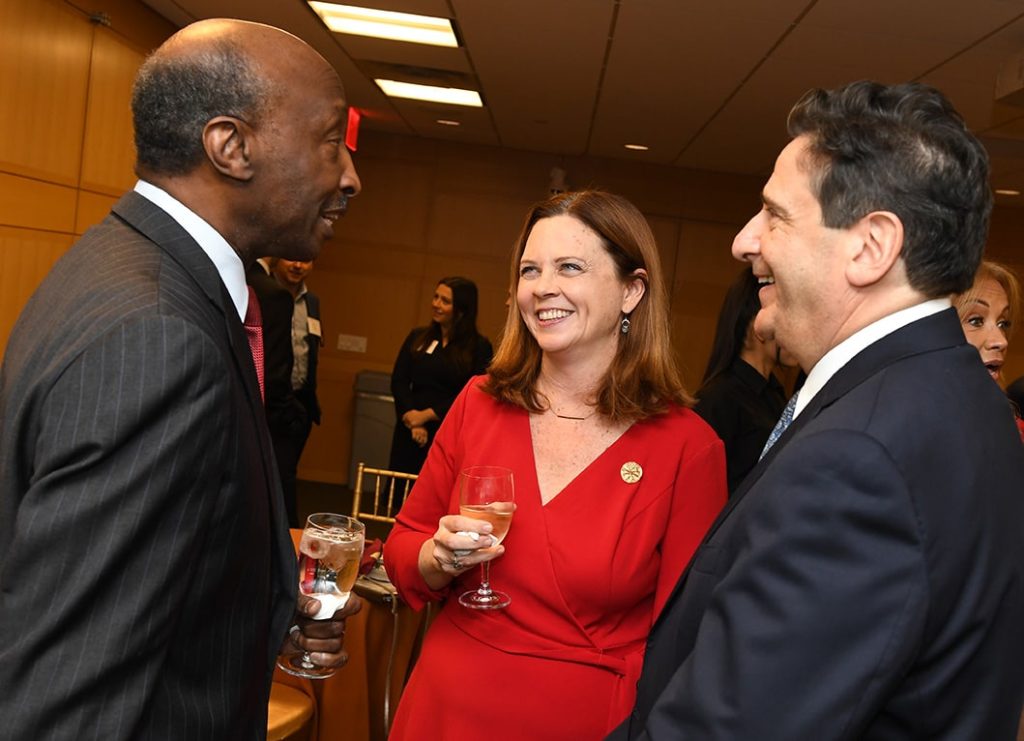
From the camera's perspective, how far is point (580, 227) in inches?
85.0

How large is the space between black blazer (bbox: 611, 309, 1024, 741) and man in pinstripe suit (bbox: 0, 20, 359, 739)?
0.57 m

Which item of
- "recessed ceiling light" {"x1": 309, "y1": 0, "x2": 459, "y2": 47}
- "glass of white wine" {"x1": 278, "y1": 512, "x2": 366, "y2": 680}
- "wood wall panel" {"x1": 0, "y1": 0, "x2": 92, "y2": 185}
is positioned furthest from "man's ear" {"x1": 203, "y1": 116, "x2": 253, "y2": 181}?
"recessed ceiling light" {"x1": 309, "y1": 0, "x2": 459, "y2": 47}

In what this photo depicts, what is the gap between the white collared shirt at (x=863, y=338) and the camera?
3.92 ft

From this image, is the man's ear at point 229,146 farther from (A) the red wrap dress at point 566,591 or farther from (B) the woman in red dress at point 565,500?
(A) the red wrap dress at point 566,591

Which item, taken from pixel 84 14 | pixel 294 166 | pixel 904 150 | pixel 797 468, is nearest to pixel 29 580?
pixel 294 166

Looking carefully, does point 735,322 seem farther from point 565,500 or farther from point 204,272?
point 204,272


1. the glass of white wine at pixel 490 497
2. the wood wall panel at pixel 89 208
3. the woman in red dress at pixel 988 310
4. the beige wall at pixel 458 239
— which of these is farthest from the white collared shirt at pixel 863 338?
the beige wall at pixel 458 239

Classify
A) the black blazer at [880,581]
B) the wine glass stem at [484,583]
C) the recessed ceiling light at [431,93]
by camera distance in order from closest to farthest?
the black blazer at [880,581]
the wine glass stem at [484,583]
the recessed ceiling light at [431,93]

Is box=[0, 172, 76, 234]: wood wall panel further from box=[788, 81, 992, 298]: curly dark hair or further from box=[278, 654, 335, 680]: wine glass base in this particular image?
box=[788, 81, 992, 298]: curly dark hair

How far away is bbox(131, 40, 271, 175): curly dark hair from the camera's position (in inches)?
51.5

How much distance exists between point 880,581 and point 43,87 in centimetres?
525

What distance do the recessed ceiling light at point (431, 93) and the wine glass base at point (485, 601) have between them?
592 centimetres

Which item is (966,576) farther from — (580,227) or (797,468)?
(580,227)

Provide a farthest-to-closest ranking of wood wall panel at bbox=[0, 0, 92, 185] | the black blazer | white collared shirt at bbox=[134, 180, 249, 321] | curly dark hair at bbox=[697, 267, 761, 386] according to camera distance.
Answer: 1. wood wall panel at bbox=[0, 0, 92, 185]
2. curly dark hair at bbox=[697, 267, 761, 386]
3. white collared shirt at bbox=[134, 180, 249, 321]
4. the black blazer
